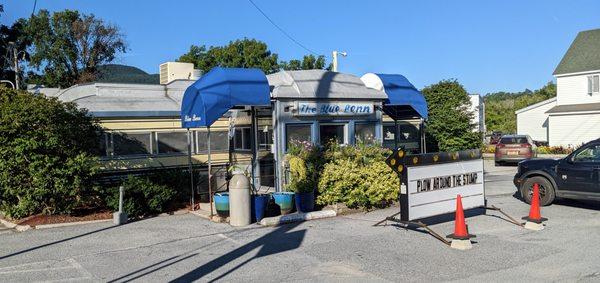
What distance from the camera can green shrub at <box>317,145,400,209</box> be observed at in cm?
1220

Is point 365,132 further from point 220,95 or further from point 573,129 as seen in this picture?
point 573,129

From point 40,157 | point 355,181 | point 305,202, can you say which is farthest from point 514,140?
point 40,157

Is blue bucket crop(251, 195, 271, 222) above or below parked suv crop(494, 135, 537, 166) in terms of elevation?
below

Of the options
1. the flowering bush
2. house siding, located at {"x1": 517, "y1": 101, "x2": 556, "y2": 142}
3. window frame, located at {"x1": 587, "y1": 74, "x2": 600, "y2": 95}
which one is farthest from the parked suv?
house siding, located at {"x1": 517, "y1": 101, "x2": 556, "y2": 142}

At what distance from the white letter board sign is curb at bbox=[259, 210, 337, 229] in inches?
102

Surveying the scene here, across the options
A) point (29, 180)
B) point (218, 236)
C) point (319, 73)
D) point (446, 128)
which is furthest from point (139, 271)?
point (446, 128)

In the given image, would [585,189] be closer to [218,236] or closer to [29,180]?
[218,236]

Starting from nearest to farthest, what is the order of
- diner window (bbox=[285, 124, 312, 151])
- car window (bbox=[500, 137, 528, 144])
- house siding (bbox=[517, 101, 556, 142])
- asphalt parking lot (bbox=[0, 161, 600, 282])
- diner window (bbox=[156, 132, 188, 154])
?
1. asphalt parking lot (bbox=[0, 161, 600, 282])
2. diner window (bbox=[285, 124, 312, 151])
3. diner window (bbox=[156, 132, 188, 154])
4. car window (bbox=[500, 137, 528, 144])
5. house siding (bbox=[517, 101, 556, 142])

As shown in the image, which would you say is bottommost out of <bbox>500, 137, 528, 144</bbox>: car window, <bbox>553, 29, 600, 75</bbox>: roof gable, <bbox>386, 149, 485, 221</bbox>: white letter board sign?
<bbox>386, 149, 485, 221</bbox>: white letter board sign

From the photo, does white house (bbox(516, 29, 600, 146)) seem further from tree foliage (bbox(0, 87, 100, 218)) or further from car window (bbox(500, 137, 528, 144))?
tree foliage (bbox(0, 87, 100, 218))

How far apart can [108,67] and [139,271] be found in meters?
50.1

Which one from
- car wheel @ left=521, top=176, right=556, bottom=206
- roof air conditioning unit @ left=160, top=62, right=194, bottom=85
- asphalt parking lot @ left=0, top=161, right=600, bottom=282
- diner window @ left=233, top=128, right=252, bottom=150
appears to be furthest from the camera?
roof air conditioning unit @ left=160, top=62, right=194, bottom=85

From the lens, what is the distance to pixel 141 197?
12.2m

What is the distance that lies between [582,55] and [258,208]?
32980 millimetres
